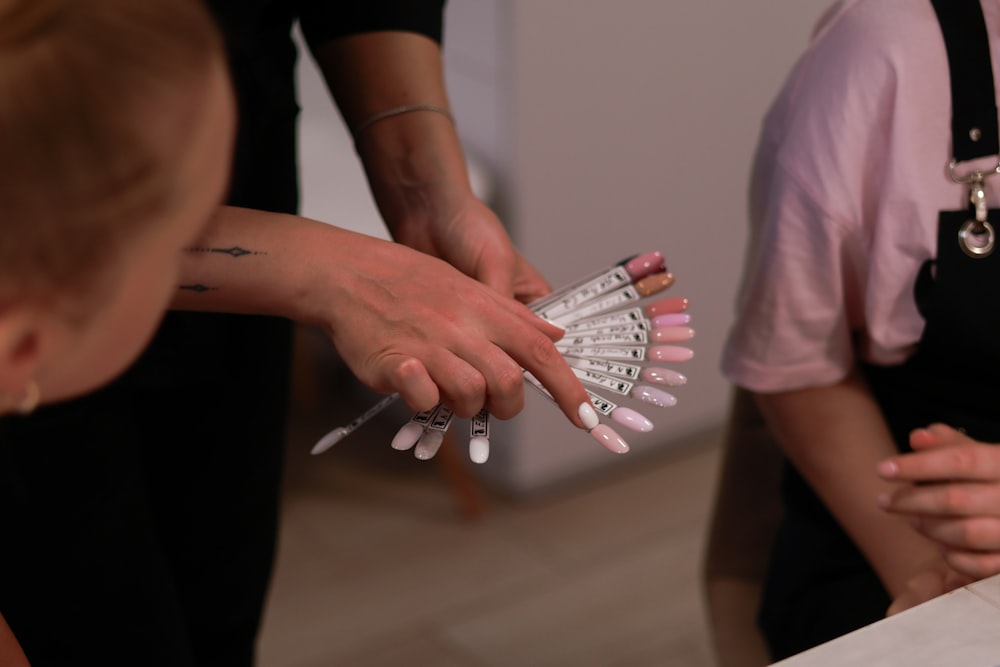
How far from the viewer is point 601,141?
79.0 inches

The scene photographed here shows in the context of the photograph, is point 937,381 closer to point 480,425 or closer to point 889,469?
point 889,469

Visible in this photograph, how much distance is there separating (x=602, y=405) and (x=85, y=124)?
1.58 ft

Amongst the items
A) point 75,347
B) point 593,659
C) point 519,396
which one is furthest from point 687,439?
point 75,347

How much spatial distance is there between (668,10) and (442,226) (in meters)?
1.10

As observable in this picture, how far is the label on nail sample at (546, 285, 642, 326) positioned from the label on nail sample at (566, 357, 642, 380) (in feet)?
0.15

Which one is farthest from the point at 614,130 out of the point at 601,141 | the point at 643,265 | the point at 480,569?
the point at 643,265

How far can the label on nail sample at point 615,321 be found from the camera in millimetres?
912

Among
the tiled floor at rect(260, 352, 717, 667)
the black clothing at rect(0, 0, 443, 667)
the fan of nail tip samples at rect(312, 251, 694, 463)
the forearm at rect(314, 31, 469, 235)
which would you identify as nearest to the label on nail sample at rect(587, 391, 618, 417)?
the fan of nail tip samples at rect(312, 251, 694, 463)

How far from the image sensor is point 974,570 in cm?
86

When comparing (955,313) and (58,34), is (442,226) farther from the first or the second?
(58,34)

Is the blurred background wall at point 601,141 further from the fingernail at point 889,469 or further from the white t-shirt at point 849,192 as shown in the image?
the fingernail at point 889,469

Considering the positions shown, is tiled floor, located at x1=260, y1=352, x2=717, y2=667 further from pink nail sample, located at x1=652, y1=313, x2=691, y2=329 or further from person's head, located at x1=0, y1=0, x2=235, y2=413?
person's head, located at x1=0, y1=0, x2=235, y2=413

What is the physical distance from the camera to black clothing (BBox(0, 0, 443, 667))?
934mm

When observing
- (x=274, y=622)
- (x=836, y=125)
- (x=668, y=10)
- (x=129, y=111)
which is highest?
(x=129, y=111)
